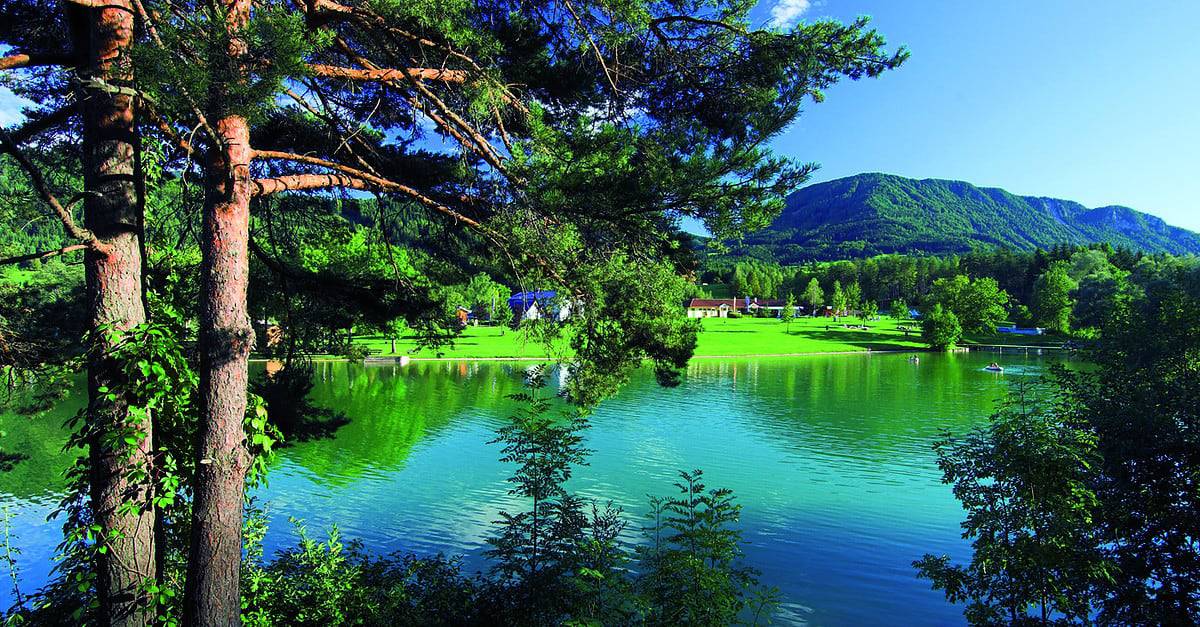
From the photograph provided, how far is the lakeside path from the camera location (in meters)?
39.9

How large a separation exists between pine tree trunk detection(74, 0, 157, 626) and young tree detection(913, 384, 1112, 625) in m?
7.18

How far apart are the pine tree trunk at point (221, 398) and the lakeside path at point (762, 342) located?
31326mm

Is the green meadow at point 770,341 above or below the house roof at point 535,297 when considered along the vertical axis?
below

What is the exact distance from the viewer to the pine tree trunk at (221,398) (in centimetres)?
396

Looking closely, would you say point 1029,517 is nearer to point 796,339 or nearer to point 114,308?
point 114,308

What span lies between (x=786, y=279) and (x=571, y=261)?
360 ft

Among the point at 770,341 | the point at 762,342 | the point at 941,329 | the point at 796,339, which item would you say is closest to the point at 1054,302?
the point at 941,329

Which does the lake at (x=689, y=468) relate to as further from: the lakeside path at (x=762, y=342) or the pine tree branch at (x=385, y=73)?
the lakeside path at (x=762, y=342)

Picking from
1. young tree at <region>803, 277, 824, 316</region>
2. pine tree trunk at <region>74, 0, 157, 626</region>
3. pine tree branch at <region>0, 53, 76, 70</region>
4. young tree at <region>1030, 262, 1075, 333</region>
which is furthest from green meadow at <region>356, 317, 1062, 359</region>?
pine tree trunk at <region>74, 0, 157, 626</region>

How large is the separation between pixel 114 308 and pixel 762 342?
51.3 metres

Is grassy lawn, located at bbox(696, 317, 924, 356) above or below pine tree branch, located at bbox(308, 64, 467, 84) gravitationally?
below

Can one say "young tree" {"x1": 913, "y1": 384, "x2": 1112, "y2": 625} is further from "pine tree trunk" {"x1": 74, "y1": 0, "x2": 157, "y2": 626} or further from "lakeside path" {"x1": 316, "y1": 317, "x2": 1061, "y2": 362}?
"lakeside path" {"x1": 316, "y1": 317, "x2": 1061, "y2": 362}

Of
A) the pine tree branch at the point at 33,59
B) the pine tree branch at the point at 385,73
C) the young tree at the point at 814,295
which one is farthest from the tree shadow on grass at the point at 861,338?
the pine tree branch at the point at 33,59

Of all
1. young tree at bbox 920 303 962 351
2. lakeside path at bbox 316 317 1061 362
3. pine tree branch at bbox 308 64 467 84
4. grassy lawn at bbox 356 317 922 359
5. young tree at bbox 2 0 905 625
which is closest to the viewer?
young tree at bbox 2 0 905 625
